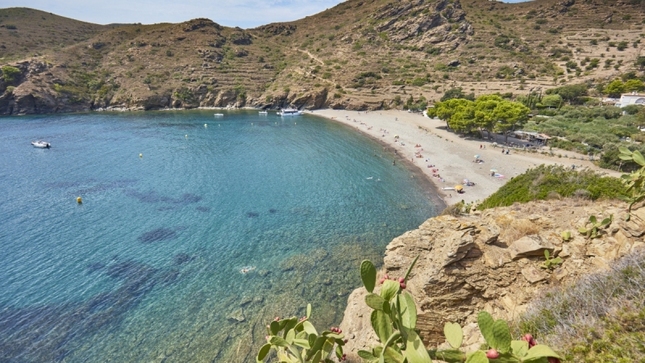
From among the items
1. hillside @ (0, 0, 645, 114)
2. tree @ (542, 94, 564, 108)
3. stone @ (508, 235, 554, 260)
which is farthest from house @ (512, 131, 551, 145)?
stone @ (508, 235, 554, 260)

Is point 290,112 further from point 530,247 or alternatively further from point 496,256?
point 530,247

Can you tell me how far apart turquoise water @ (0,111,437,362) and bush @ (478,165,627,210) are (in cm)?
749

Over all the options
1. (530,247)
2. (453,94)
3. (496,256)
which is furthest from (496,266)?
(453,94)

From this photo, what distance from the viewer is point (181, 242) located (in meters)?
21.9

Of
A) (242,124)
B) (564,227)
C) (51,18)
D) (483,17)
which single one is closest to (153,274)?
(564,227)

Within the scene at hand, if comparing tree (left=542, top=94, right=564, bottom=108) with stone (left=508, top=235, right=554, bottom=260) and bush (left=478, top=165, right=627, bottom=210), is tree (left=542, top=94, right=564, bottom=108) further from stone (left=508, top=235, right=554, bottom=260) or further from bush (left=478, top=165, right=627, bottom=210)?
stone (left=508, top=235, right=554, bottom=260)

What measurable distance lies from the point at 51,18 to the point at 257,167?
184m

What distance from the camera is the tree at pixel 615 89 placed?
6325cm

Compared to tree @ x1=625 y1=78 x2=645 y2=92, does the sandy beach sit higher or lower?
lower

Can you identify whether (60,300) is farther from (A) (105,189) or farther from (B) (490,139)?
(B) (490,139)

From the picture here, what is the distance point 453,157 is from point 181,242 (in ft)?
109

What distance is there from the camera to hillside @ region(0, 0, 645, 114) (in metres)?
83.8

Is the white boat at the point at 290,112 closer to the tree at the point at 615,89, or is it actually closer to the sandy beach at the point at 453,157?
→ the sandy beach at the point at 453,157

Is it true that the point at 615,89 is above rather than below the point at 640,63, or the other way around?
below
